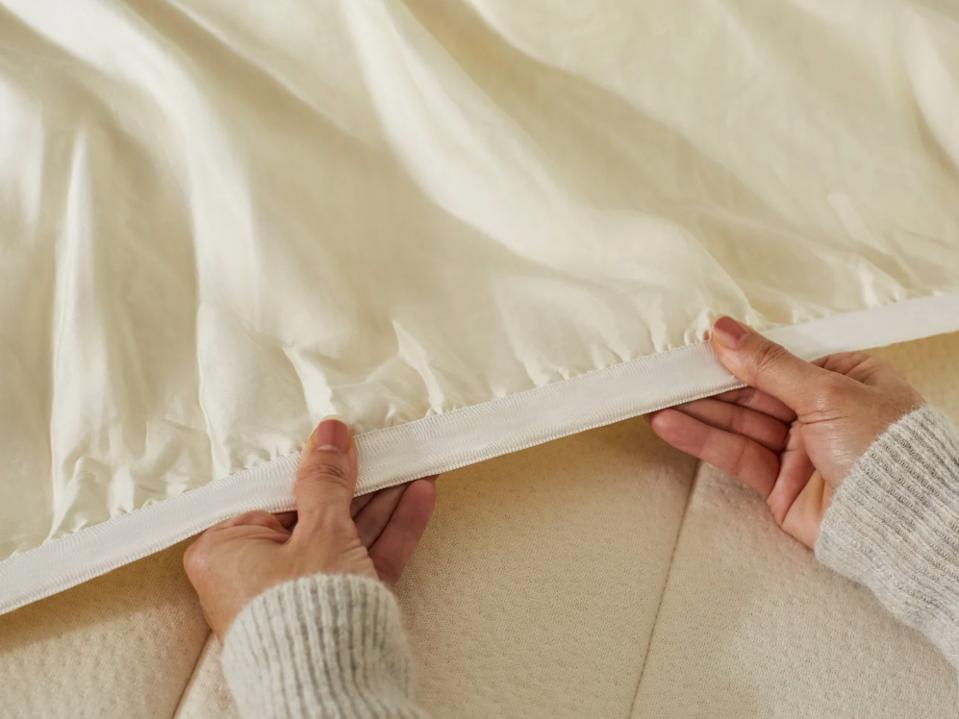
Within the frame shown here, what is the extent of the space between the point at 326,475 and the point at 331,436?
0.03 metres

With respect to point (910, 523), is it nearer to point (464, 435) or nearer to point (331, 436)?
point (464, 435)

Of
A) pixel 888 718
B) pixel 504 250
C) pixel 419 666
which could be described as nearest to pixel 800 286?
pixel 504 250

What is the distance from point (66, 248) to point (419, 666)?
49 cm

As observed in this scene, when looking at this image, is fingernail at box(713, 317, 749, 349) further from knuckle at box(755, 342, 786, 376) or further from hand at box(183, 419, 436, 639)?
hand at box(183, 419, 436, 639)

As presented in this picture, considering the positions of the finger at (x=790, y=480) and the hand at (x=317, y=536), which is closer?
the hand at (x=317, y=536)

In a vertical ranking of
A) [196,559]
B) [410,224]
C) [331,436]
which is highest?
[410,224]

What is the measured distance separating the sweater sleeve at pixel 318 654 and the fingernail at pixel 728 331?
0.40 m

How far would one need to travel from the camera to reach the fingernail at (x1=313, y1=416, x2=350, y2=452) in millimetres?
783

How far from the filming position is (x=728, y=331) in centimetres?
87

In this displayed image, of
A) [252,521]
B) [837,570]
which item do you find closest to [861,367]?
[837,570]

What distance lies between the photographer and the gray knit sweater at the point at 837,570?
670 millimetres

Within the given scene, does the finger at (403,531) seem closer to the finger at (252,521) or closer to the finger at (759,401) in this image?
the finger at (252,521)

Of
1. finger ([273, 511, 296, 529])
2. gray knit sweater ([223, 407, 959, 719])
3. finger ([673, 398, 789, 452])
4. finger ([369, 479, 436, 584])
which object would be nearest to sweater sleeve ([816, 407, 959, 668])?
gray knit sweater ([223, 407, 959, 719])

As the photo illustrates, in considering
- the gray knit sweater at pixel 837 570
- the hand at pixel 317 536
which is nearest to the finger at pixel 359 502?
the hand at pixel 317 536
